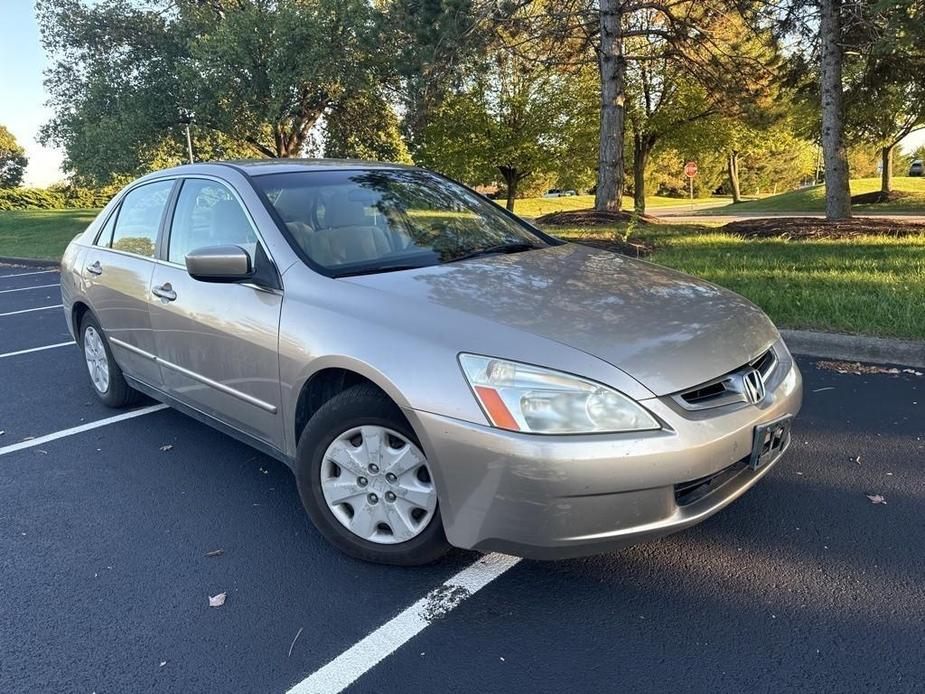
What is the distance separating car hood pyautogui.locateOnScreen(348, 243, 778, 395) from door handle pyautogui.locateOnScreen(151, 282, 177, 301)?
1.28 meters

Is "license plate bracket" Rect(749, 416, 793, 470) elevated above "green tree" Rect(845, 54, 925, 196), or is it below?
below

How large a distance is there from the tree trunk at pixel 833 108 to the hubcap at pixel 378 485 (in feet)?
37.3

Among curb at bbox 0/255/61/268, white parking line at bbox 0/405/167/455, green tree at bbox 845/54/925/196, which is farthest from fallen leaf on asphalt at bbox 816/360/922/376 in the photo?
curb at bbox 0/255/61/268

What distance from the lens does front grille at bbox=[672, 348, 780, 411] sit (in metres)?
2.44

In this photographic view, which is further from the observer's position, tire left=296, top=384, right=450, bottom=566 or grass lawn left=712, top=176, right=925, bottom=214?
grass lawn left=712, top=176, right=925, bottom=214

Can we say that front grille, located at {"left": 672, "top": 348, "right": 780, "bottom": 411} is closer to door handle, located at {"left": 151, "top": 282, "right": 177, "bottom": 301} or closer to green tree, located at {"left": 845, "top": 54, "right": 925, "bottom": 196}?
door handle, located at {"left": 151, "top": 282, "right": 177, "bottom": 301}

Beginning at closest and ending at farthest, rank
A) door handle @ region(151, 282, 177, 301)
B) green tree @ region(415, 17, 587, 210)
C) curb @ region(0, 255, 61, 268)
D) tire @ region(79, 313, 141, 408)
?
1. door handle @ region(151, 282, 177, 301)
2. tire @ region(79, 313, 141, 408)
3. curb @ region(0, 255, 61, 268)
4. green tree @ region(415, 17, 587, 210)

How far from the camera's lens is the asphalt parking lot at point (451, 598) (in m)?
2.23

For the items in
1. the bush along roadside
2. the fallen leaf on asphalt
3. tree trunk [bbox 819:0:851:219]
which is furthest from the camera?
the bush along roadside

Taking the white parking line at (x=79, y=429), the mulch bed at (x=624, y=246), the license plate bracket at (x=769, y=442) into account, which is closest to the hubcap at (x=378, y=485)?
the license plate bracket at (x=769, y=442)

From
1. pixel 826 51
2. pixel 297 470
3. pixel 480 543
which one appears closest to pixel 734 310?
pixel 480 543

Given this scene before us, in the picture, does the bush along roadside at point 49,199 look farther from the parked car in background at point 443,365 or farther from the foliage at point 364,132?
the parked car in background at point 443,365

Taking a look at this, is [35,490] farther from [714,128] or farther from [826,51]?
[714,128]

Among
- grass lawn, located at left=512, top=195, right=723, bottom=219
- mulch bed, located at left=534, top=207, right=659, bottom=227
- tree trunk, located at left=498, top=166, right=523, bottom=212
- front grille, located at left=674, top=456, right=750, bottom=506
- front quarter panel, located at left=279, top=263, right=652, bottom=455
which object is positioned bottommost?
front grille, located at left=674, top=456, right=750, bottom=506
